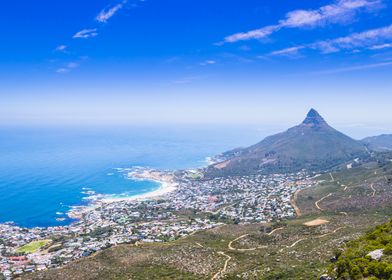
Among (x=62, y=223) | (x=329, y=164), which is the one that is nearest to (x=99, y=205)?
(x=62, y=223)

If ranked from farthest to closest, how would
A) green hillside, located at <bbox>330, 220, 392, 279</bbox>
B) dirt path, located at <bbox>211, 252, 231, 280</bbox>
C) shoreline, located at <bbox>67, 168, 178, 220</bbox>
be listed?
shoreline, located at <bbox>67, 168, 178, 220</bbox> < dirt path, located at <bbox>211, 252, 231, 280</bbox> < green hillside, located at <bbox>330, 220, 392, 279</bbox>

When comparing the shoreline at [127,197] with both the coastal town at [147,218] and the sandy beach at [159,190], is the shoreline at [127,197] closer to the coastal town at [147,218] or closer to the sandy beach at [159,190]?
the sandy beach at [159,190]

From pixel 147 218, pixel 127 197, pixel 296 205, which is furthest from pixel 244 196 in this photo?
pixel 127 197

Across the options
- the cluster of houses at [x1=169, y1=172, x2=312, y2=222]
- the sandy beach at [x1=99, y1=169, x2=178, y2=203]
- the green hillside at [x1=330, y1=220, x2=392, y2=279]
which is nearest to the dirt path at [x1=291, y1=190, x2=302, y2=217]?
the cluster of houses at [x1=169, y1=172, x2=312, y2=222]

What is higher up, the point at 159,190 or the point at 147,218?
the point at 147,218

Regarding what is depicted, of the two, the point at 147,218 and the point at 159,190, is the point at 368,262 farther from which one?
the point at 159,190

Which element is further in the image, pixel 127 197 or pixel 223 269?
pixel 127 197

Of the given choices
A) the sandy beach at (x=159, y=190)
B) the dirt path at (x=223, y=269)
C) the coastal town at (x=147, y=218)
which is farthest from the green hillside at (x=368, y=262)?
the sandy beach at (x=159, y=190)

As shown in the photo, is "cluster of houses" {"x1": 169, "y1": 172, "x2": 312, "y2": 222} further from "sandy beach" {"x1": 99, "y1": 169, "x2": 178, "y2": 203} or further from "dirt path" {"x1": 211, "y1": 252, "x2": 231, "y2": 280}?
"dirt path" {"x1": 211, "y1": 252, "x2": 231, "y2": 280}
